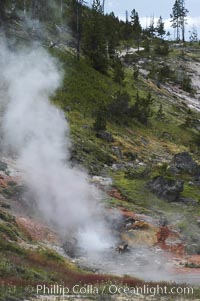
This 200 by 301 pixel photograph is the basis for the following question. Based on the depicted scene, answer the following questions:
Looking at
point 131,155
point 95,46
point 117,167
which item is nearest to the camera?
point 117,167

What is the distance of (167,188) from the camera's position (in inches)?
1209

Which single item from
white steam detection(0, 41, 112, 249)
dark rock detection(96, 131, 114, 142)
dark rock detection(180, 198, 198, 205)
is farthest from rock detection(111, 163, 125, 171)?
dark rock detection(180, 198, 198, 205)

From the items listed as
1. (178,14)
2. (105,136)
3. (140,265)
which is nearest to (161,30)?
(178,14)

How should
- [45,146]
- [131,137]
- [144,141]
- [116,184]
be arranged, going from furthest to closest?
1. [144,141]
2. [131,137]
3. [45,146]
4. [116,184]

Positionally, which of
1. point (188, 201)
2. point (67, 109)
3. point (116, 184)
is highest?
point (67, 109)

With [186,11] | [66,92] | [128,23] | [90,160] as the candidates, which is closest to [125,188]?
[90,160]

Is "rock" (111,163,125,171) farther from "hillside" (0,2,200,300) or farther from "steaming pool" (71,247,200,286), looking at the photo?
"steaming pool" (71,247,200,286)

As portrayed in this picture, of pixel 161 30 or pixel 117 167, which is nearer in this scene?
pixel 117 167

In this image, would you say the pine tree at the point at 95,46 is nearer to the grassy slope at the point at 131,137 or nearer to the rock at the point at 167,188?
the grassy slope at the point at 131,137

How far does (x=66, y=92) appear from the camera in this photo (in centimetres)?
4550

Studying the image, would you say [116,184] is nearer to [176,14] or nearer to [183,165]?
[183,165]

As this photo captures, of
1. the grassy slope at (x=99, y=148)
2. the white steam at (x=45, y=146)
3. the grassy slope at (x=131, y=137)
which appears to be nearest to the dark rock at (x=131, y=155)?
the grassy slope at (x=131, y=137)

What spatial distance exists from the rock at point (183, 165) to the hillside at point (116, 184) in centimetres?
9

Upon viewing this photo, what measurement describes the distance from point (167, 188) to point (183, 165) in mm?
7472
